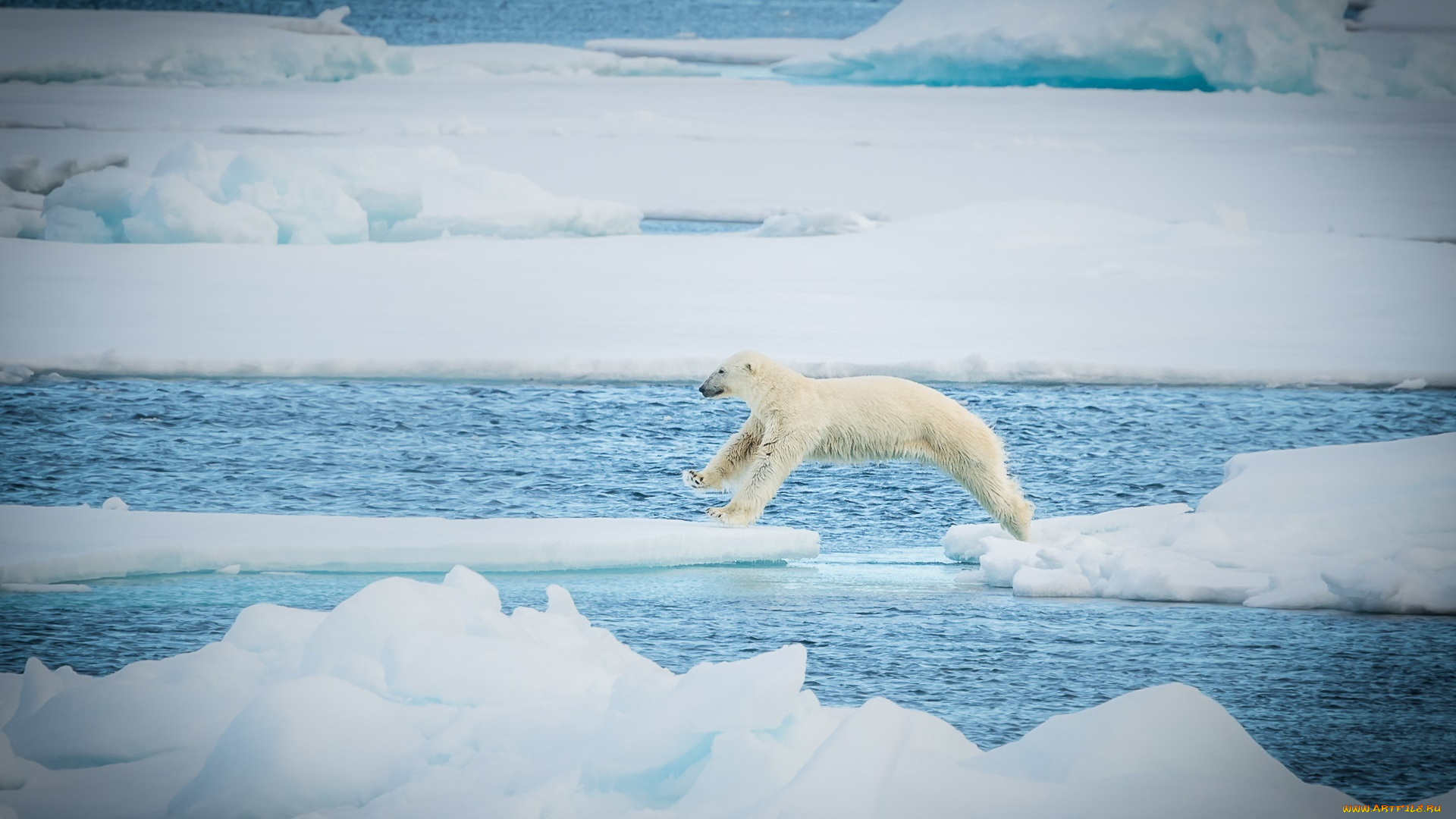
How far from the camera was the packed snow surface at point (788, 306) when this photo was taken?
9680 millimetres

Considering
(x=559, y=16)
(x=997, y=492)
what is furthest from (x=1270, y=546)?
(x=559, y=16)

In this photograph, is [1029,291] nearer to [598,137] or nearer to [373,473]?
[373,473]

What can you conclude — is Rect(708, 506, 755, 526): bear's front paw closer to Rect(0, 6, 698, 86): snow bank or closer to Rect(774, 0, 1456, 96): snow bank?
Rect(774, 0, 1456, 96): snow bank

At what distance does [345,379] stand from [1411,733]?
21.9ft

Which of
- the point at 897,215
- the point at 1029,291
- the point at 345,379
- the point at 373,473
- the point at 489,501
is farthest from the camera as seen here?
the point at 897,215

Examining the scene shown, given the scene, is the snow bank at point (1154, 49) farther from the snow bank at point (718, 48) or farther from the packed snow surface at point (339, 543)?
the packed snow surface at point (339, 543)

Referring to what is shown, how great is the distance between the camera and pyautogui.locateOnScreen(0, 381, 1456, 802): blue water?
4742 mm

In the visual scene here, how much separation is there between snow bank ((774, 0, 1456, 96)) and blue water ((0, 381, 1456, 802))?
10335 mm

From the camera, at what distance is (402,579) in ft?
14.2

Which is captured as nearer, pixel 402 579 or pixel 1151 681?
pixel 402 579

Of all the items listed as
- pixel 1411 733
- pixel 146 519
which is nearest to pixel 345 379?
pixel 146 519

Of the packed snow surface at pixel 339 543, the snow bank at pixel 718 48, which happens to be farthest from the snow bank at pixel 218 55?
the packed snow surface at pixel 339 543

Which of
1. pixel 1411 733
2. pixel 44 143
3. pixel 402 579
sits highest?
pixel 44 143

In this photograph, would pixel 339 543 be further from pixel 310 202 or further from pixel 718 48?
pixel 718 48
